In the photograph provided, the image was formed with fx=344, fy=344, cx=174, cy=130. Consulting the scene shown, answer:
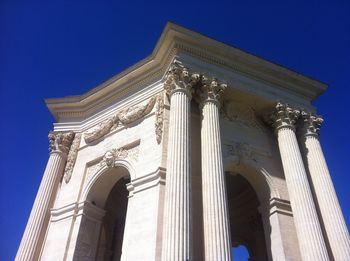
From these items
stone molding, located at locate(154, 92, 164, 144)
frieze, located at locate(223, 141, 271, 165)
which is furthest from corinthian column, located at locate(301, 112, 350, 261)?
stone molding, located at locate(154, 92, 164, 144)

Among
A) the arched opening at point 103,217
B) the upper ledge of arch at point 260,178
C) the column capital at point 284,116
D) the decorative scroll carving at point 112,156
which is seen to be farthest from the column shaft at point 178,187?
the column capital at point 284,116

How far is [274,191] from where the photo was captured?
49.1 feet

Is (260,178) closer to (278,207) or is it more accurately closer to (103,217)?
(278,207)

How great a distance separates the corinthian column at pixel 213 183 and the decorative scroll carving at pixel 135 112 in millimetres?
2569

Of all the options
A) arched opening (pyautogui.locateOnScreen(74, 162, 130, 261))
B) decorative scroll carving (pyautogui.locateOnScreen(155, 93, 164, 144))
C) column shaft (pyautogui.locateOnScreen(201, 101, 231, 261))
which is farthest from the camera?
arched opening (pyautogui.locateOnScreen(74, 162, 130, 261))

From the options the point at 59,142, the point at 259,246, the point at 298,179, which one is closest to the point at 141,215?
the point at 298,179

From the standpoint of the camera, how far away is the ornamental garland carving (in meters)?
16.1

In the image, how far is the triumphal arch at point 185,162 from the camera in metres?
11.9

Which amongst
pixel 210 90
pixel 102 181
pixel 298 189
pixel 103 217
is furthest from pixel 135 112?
pixel 298 189

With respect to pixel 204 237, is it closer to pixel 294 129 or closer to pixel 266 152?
pixel 266 152

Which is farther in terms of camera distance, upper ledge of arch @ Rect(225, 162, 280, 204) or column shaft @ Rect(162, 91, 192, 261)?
upper ledge of arch @ Rect(225, 162, 280, 204)

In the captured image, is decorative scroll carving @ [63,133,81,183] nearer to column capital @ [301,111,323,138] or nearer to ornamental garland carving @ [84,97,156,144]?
ornamental garland carving @ [84,97,156,144]

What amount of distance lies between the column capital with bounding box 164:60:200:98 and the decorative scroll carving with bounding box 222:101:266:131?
250 cm

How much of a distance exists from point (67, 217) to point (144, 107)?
599 cm
